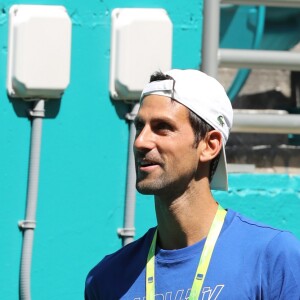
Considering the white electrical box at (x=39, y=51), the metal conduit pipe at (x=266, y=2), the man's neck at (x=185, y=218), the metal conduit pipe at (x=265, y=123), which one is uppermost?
the metal conduit pipe at (x=266, y=2)

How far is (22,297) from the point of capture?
15.3ft

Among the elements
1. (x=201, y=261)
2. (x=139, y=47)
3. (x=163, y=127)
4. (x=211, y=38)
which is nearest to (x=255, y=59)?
(x=211, y=38)

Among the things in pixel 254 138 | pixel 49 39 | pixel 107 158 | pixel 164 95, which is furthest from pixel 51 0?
pixel 254 138

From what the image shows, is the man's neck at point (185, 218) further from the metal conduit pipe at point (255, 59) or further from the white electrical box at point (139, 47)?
the metal conduit pipe at point (255, 59)

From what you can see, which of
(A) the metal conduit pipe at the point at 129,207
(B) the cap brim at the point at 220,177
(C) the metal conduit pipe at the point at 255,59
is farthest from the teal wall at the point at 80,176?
(B) the cap brim at the point at 220,177

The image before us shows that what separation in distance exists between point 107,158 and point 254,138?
7.63 feet

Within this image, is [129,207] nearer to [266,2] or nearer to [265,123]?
[265,123]

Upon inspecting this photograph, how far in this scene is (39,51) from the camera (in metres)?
4.61

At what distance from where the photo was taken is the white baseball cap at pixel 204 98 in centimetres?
337

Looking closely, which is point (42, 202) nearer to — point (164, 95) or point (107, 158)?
point (107, 158)

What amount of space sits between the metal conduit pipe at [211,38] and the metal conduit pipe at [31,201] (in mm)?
756

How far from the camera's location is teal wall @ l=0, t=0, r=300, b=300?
4707 millimetres

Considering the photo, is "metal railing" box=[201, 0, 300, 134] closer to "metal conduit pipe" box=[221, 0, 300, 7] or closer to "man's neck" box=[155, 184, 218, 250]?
"metal conduit pipe" box=[221, 0, 300, 7]

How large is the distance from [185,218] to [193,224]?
30 mm
